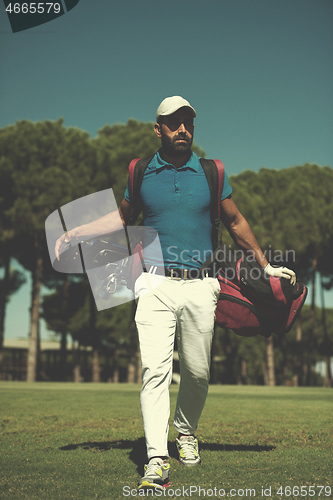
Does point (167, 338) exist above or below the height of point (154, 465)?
above

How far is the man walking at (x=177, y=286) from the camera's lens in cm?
340

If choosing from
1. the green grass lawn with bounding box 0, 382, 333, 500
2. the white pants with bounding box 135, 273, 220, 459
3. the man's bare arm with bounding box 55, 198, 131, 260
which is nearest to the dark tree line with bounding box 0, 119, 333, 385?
the green grass lawn with bounding box 0, 382, 333, 500

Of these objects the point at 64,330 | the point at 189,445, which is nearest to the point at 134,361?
the point at 64,330

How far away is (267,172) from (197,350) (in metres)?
30.0

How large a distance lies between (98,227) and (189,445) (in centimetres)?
189

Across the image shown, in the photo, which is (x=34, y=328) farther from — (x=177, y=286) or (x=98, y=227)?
(x=177, y=286)

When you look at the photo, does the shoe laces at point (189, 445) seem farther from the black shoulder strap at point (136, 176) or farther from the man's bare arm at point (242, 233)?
the black shoulder strap at point (136, 176)

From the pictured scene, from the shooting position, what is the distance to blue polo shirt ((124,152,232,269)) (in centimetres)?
359

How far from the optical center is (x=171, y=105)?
3.71m

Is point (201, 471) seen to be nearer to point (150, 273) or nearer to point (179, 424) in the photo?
point (179, 424)

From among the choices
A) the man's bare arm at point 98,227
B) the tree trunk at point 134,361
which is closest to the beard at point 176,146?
the man's bare arm at point 98,227

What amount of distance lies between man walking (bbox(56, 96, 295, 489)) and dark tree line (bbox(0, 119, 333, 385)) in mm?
20178

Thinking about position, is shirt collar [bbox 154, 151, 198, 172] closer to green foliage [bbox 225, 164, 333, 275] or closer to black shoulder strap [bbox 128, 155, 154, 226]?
black shoulder strap [bbox 128, 155, 154, 226]

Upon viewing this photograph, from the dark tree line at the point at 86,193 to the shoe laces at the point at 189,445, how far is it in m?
20.5
